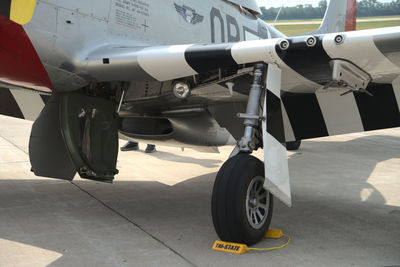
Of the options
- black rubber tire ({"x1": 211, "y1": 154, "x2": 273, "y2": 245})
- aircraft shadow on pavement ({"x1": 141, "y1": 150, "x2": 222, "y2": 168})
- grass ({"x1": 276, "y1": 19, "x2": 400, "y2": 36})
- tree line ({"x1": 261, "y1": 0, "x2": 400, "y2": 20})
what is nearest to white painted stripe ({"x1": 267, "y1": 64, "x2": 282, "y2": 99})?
black rubber tire ({"x1": 211, "y1": 154, "x2": 273, "y2": 245})

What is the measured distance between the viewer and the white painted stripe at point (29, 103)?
4.89 metres

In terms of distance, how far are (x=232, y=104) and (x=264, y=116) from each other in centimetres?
113

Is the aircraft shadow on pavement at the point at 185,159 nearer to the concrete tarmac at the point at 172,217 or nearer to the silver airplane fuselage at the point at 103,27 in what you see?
the concrete tarmac at the point at 172,217

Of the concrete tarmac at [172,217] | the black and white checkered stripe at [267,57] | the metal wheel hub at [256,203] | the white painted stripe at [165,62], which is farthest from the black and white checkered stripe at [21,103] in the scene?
the metal wheel hub at [256,203]

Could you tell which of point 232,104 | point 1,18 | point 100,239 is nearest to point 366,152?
point 232,104

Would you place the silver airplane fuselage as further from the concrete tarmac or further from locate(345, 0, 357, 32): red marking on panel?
locate(345, 0, 357, 32): red marking on panel

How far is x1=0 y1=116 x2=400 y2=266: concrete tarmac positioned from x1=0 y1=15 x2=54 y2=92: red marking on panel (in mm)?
1054

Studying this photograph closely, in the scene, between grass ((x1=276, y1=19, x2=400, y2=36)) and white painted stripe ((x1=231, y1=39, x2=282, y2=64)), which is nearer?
white painted stripe ((x1=231, y1=39, x2=282, y2=64))

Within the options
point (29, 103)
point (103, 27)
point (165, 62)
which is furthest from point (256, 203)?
point (29, 103)

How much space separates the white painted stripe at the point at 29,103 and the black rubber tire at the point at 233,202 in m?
2.53

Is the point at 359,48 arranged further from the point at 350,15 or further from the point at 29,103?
the point at 350,15

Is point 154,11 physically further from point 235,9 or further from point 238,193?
point 238,193

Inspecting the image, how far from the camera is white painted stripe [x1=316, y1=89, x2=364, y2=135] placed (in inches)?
163

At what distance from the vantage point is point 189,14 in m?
4.49
